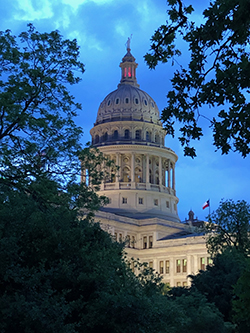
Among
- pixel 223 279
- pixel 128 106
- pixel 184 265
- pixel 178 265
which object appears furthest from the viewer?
pixel 128 106

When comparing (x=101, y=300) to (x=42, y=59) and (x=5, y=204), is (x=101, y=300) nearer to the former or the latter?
(x=5, y=204)

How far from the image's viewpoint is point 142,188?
13188cm

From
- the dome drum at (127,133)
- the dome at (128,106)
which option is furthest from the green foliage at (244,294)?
the dome at (128,106)

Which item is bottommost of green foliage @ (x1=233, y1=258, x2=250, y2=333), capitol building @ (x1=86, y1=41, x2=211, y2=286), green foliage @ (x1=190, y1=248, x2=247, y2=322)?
green foliage @ (x1=233, y1=258, x2=250, y2=333)

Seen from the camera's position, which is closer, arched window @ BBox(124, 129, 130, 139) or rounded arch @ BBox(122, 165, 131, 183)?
rounded arch @ BBox(122, 165, 131, 183)

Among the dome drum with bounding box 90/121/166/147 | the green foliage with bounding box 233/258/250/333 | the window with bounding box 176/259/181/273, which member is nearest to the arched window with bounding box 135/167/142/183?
the dome drum with bounding box 90/121/166/147

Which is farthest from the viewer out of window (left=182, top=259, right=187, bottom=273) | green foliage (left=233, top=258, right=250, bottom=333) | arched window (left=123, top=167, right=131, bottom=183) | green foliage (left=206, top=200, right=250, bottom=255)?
arched window (left=123, top=167, right=131, bottom=183)

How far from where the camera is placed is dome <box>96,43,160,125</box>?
137500 mm

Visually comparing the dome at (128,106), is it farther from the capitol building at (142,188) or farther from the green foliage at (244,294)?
the green foliage at (244,294)

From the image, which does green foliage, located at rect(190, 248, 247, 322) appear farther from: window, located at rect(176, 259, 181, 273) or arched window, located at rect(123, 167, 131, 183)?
arched window, located at rect(123, 167, 131, 183)

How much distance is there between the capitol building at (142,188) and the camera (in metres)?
115

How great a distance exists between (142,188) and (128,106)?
66.1ft

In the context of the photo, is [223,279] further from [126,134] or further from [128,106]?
[128,106]

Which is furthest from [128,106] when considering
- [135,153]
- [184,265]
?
[184,265]
